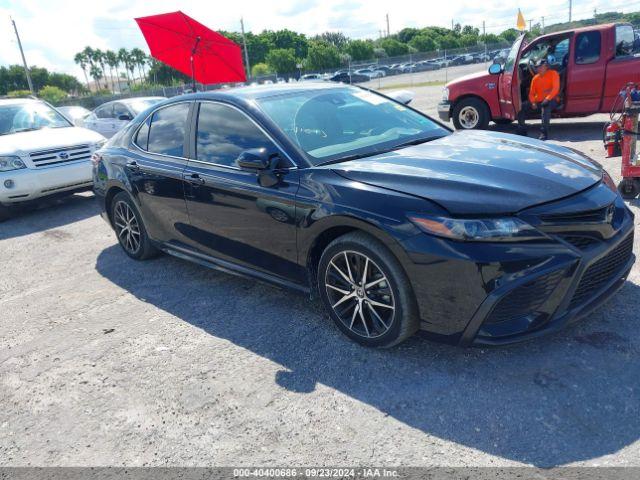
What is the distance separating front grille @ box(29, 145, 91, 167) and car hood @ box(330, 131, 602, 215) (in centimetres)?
594

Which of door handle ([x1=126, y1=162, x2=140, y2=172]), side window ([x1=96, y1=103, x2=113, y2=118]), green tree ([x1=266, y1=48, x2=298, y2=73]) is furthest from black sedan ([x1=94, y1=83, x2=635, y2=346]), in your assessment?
green tree ([x1=266, y1=48, x2=298, y2=73])

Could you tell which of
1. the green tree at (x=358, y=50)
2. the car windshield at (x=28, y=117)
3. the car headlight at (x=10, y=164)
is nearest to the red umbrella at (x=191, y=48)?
the car windshield at (x=28, y=117)

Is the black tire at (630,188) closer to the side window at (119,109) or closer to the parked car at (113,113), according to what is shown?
the parked car at (113,113)

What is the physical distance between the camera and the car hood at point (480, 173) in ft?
9.46

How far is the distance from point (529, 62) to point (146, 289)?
321 inches

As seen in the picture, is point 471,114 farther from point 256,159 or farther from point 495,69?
point 256,159

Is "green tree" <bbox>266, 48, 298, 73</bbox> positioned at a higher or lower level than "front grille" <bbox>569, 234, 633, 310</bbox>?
higher

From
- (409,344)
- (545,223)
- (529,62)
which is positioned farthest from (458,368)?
(529,62)

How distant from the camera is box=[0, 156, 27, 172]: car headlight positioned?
7.52m

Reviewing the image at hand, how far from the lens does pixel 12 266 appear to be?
19.4 ft

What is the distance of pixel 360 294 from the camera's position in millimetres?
3256

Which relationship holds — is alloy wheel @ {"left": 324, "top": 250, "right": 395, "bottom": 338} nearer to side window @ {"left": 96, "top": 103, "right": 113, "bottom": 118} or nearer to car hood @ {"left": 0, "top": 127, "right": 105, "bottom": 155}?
car hood @ {"left": 0, "top": 127, "right": 105, "bottom": 155}

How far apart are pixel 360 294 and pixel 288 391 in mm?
715

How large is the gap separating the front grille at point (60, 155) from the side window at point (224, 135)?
450 cm
